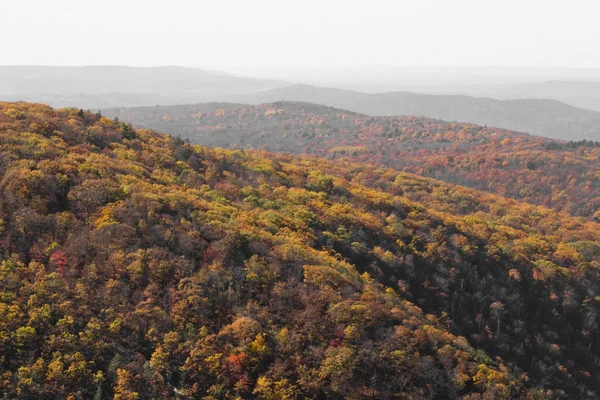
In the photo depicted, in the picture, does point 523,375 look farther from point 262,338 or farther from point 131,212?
point 131,212

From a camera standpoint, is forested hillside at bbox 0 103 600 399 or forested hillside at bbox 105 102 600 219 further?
forested hillside at bbox 105 102 600 219

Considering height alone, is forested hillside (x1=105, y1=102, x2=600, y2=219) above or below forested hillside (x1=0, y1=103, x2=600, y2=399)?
below

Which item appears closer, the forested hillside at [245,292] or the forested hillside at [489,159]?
the forested hillside at [245,292]

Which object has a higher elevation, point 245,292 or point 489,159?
point 245,292

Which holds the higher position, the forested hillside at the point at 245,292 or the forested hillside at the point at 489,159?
the forested hillside at the point at 245,292

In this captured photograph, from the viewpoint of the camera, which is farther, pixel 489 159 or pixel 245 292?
pixel 489 159

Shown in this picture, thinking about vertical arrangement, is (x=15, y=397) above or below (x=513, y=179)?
above

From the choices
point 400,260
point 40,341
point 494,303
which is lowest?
point 494,303

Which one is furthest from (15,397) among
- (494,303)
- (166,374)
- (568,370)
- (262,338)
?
(568,370)
